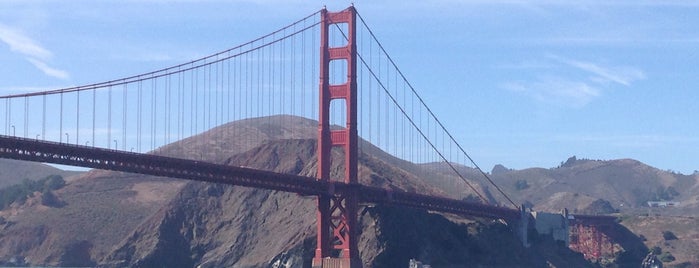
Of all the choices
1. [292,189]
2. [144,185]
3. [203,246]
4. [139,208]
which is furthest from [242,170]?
[144,185]

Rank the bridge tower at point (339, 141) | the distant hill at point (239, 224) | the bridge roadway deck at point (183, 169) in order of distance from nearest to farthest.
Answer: the bridge roadway deck at point (183, 169) < the bridge tower at point (339, 141) < the distant hill at point (239, 224)

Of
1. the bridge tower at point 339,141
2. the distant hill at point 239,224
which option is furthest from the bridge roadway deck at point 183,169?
the distant hill at point 239,224

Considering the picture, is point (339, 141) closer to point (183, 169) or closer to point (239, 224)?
point (183, 169)

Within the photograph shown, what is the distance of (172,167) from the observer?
88.5 m

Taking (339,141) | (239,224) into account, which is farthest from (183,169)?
(239,224)

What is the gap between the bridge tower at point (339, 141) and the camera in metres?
95.9

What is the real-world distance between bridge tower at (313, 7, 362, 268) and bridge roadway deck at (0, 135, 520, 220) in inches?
55.7

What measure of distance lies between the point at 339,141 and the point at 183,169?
42.7ft

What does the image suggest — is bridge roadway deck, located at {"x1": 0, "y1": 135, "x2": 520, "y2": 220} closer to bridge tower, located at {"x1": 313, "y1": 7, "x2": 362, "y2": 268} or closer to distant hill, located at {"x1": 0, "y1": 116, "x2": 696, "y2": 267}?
bridge tower, located at {"x1": 313, "y1": 7, "x2": 362, "y2": 268}

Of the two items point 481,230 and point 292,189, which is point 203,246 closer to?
point 481,230

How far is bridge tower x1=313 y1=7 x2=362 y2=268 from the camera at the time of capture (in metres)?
95.9

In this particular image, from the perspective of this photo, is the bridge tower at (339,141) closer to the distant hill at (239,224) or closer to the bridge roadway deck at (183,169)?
the bridge roadway deck at (183,169)

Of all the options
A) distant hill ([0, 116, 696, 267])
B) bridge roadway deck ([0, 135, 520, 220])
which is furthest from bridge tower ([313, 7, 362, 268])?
distant hill ([0, 116, 696, 267])

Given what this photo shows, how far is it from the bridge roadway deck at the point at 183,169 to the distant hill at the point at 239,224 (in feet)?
30.4
